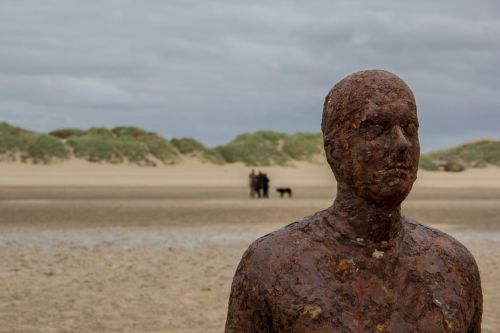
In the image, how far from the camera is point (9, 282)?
37.4ft

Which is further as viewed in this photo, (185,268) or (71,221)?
(71,221)

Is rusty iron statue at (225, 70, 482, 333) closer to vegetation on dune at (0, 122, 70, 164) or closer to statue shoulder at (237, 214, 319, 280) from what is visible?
statue shoulder at (237, 214, 319, 280)

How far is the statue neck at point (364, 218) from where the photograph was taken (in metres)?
3.04

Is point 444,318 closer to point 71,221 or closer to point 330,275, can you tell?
point 330,275

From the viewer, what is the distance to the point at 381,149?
2.98 metres

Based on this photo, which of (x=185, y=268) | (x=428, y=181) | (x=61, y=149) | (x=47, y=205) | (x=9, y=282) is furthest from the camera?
(x=61, y=149)

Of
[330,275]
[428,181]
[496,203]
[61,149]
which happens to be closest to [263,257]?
[330,275]

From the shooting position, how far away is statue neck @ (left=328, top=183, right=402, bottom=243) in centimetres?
304

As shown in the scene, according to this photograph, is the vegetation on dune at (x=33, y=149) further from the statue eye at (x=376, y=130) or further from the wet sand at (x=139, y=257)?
the statue eye at (x=376, y=130)

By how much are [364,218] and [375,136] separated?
0.30 m

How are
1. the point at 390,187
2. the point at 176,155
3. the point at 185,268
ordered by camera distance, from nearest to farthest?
the point at 390,187 → the point at 185,268 → the point at 176,155

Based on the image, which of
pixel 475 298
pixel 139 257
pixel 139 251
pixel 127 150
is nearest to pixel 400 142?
pixel 475 298

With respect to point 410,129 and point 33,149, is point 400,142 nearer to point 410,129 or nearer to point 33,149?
point 410,129

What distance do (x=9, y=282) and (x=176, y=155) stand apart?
152 ft
